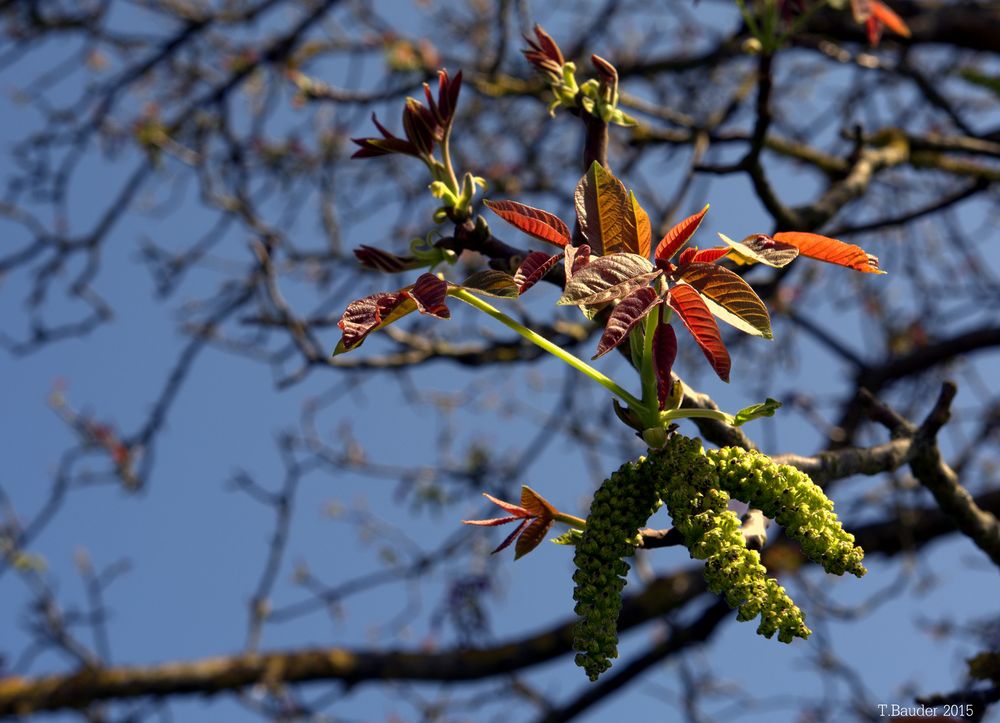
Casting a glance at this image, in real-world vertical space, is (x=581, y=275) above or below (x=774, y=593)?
above

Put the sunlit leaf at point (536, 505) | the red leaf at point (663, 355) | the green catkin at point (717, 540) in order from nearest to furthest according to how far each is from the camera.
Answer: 1. the green catkin at point (717, 540)
2. the red leaf at point (663, 355)
3. the sunlit leaf at point (536, 505)

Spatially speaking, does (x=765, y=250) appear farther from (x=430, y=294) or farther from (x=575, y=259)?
(x=430, y=294)

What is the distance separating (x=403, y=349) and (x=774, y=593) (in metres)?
2.29

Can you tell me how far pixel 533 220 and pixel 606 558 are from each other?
40cm

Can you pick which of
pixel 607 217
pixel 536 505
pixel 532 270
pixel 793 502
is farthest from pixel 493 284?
pixel 793 502

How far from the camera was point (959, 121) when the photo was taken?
3.24 m

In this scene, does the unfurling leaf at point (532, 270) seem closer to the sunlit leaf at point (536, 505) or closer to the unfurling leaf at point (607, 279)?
the unfurling leaf at point (607, 279)

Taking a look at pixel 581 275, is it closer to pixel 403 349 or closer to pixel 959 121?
pixel 403 349

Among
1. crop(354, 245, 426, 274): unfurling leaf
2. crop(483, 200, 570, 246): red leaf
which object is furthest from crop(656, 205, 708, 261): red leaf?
crop(354, 245, 426, 274): unfurling leaf

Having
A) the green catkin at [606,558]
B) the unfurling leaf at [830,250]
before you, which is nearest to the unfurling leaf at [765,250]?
the unfurling leaf at [830,250]

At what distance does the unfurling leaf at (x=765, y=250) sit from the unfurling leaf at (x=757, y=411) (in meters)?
0.16

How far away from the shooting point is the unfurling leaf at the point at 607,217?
0.98 metres

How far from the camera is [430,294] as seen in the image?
96cm

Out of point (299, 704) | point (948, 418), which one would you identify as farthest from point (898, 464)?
point (299, 704)
